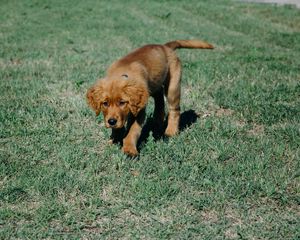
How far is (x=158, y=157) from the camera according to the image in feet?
16.0

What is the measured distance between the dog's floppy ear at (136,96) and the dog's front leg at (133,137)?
30 cm

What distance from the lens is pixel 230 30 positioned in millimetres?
13695

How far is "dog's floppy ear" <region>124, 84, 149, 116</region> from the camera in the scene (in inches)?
181

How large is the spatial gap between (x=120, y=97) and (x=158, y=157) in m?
0.82

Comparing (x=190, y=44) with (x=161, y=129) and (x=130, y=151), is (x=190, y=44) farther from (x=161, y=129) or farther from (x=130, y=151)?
(x=130, y=151)

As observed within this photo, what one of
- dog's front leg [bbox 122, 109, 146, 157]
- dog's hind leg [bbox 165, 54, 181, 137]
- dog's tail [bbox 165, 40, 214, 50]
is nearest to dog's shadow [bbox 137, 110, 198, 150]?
dog's hind leg [bbox 165, 54, 181, 137]

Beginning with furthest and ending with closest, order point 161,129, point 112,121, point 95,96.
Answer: point 161,129, point 95,96, point 112,121

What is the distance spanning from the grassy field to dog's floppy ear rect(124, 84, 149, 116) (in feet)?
1.89

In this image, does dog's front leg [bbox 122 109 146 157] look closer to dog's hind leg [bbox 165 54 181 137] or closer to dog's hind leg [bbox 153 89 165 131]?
dog's hind leg [bbox 165 54 181 137]

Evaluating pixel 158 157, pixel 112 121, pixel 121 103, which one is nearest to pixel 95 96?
pixel 121 103

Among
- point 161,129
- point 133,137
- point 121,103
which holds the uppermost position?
point 121,103

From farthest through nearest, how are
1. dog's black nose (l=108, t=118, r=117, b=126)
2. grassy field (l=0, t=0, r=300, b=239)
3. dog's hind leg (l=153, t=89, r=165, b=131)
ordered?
1. dog's hind leg (l=153, t=89, r=165, b=131)
2. dog's black nose (l=108, t=118, r=117, b=126)
3. grassy field (l=0, t=0, r=300, b=239)

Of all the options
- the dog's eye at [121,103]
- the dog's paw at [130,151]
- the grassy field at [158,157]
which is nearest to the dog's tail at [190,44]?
the grassy field at [158,157]

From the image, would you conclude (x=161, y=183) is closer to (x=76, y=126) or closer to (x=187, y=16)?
(x=76, y=126)
